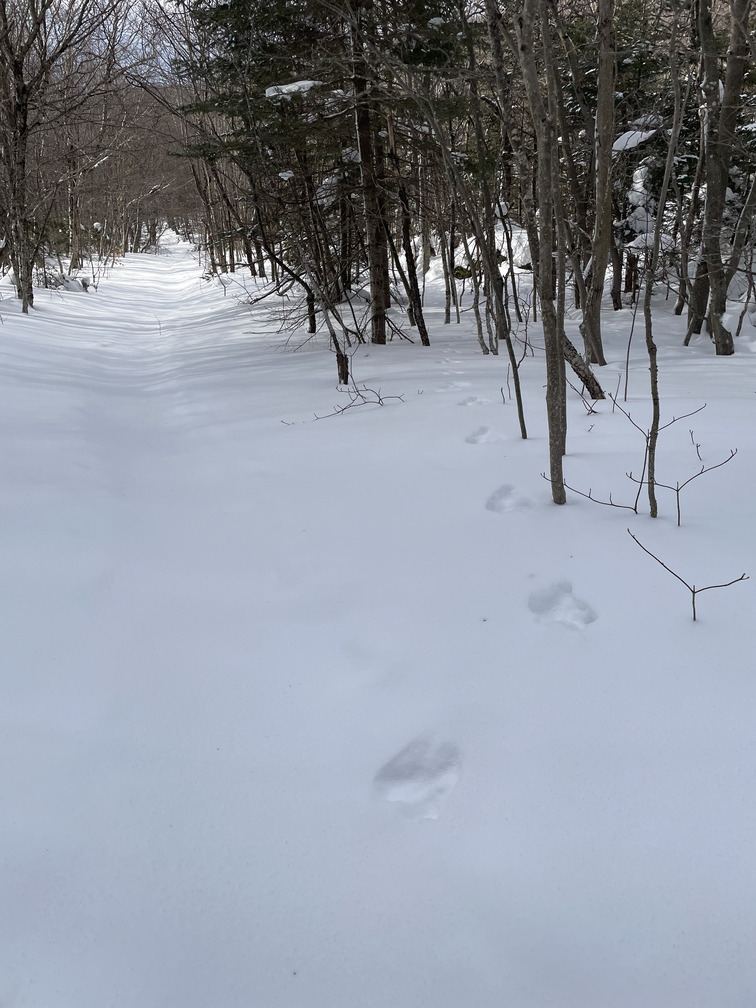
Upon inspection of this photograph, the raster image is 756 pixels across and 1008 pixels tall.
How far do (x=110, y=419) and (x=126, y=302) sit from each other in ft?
39.9

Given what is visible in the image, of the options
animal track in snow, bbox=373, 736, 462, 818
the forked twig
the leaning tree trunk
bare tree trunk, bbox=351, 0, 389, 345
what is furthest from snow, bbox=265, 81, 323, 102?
animal track in snow, bbox=373, 736, 462, 818

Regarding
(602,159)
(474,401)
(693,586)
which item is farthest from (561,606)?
(602,159)

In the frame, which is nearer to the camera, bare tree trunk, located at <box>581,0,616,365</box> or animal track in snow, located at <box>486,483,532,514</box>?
animal track in snow, located at <box>486,483,532,514</box>

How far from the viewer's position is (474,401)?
4.93 meters

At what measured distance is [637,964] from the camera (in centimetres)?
128

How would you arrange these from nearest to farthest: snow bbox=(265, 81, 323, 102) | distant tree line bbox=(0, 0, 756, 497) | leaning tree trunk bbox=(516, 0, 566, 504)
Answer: leaning tree trunk bbox=(516, 0, 566, 504), distant tree line bbox=(0, 0, 756, 497), snow bbox=(265, 81, 323, 102)

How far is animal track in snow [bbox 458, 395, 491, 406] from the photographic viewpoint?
Answer: 190 inches

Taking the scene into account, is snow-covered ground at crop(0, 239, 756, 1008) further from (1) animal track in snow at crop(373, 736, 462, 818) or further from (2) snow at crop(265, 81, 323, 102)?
(2) snow at crop(265, 81, 323, 102)

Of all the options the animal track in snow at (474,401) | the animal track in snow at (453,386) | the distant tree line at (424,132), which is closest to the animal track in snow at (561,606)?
the distant tree line at (424,132)

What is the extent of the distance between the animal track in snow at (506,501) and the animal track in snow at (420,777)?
1.38 meters

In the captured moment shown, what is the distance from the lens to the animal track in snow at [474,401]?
484cm

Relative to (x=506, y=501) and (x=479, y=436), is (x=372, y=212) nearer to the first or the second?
(x=479, y=436)

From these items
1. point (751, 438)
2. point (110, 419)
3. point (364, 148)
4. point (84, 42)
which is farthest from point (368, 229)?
point (84, 42)

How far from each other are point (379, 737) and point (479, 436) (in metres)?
2.50
